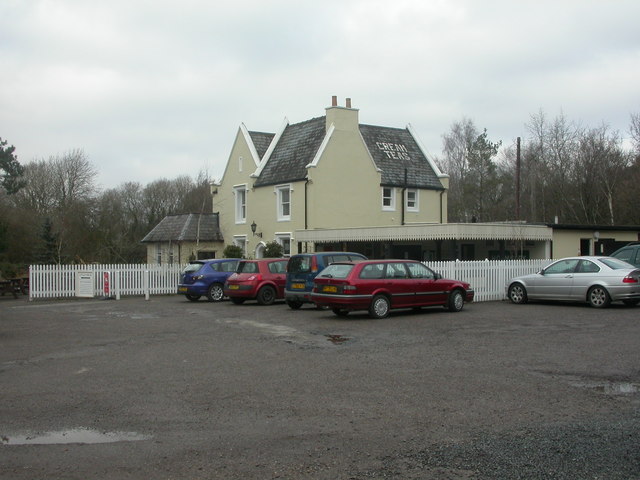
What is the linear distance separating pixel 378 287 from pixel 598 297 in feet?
22.2

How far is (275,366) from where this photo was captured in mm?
10281

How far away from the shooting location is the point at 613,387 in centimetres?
852

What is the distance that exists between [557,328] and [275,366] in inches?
282

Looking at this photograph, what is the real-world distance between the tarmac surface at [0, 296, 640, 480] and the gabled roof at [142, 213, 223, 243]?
23.7m

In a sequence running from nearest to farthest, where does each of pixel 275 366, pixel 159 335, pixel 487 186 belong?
pixel 275 366
pixel 159 335
pixel 487 186

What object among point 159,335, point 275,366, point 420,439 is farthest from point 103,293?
point 420,439

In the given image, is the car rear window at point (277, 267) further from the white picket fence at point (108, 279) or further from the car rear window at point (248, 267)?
the white picket fence at point (108, 279)

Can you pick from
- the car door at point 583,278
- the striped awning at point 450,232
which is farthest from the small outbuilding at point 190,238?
the car door at point 583,278

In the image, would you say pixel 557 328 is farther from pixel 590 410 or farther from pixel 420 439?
pixel 420 439

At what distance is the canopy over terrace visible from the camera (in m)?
25.2

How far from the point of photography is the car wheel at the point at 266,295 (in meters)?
21.5

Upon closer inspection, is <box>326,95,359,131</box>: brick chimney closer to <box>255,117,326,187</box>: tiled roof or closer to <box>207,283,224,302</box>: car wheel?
<box>255,117,326,187</box>: tiled roof

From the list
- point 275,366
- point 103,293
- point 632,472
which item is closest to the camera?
point 632,472

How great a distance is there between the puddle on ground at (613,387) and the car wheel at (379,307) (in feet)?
27.0
